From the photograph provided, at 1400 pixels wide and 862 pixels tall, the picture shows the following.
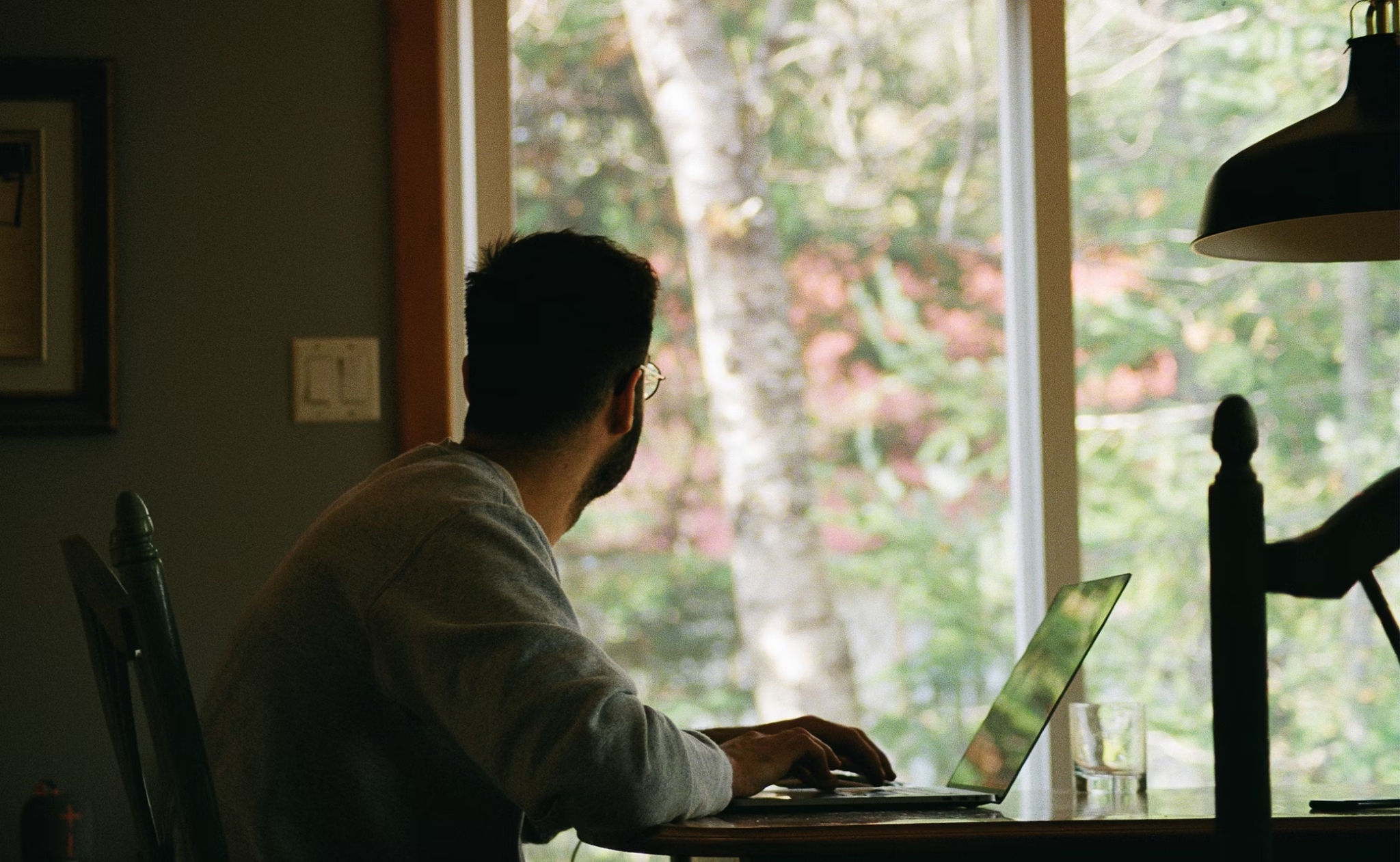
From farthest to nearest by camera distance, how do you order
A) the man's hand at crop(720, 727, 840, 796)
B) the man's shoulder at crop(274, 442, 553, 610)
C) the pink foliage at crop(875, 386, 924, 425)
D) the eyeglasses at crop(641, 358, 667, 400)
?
the pink foliage at crop(875, 386, 924, 425), the eyeglasses at crop(641, 358, 667, 400), the man's hand at crop(720, 727, 840, 796), the man's shoulder at crop(274, 442, 553, 610)

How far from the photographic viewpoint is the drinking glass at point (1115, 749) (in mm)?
1581

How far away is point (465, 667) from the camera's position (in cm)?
118

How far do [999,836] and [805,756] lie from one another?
0.88 feet

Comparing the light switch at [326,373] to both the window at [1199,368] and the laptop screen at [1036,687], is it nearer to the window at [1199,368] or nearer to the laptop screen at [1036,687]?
the laptop screen at [1036,687]

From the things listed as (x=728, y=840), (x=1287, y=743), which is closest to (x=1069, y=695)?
(x=1287, y=743)

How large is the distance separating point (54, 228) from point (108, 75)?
25 centimetres

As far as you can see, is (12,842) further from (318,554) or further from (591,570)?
(318,554)

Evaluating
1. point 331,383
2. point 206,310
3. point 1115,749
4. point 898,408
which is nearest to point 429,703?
point 1115,749

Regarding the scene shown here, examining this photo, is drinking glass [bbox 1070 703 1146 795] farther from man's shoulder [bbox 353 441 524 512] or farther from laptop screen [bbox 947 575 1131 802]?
man's shoulder [bbox 353 441 524 512]

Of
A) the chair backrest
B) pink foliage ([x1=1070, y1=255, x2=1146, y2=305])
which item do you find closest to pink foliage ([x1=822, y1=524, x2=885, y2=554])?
pink foliage ([x1=1070, y1=255, x2=1146, y2=305])

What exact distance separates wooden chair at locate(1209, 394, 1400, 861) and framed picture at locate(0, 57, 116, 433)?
181 centimetres

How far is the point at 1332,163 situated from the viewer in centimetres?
146

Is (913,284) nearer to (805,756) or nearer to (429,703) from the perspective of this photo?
(805,756)

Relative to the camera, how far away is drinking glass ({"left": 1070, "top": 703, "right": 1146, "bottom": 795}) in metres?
→ 1.58
